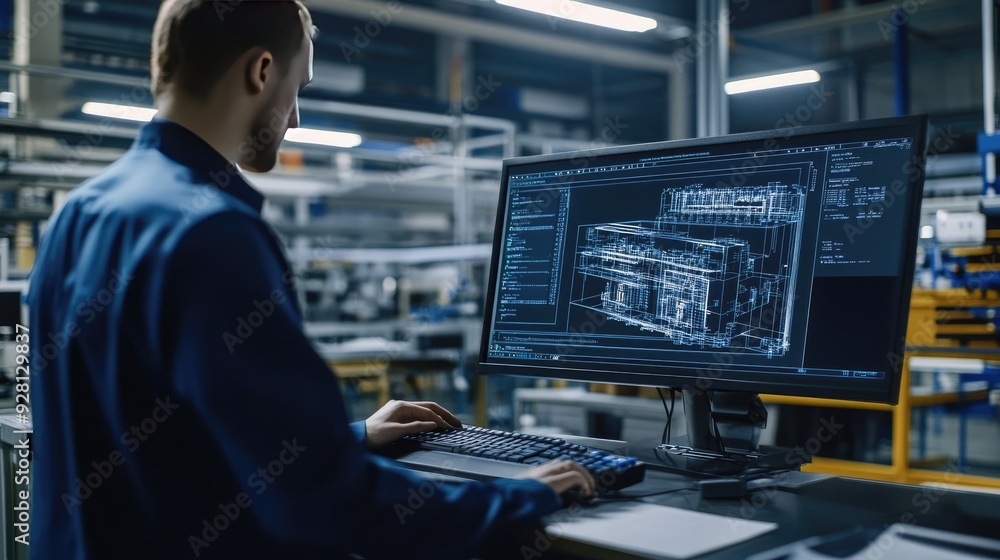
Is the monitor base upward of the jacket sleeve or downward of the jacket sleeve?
downward

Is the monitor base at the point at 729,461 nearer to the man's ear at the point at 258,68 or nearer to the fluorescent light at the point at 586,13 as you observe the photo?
the man's ear at the point at 258,68

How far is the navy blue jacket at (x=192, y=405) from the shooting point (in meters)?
0.74

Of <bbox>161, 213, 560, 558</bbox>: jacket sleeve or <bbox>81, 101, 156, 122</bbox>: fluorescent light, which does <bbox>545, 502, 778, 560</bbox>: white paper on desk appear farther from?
<bbox>81, 101, 156, 122</bbox>: fluorescent light

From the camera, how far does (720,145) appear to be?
118 centimetres

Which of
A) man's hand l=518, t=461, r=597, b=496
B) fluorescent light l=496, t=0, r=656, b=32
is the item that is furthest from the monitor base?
fluorescent light l=496, t=0, r=656, b=32

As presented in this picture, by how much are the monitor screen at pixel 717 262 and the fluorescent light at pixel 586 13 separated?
7.21ft

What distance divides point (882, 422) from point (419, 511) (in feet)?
12.0

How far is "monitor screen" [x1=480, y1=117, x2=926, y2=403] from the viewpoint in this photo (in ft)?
3.39

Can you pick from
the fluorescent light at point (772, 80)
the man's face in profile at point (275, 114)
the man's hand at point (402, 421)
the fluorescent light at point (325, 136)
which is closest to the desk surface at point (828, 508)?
the man's hand at point (402, 421)

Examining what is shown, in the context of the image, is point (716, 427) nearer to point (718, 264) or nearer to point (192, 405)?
point (718, 264)

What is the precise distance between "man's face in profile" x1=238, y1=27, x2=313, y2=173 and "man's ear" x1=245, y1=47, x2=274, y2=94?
1cm

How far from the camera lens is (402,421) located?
4.23 ft

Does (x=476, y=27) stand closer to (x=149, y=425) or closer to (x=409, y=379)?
(x=409, y=379)

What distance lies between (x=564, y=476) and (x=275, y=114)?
0.51 m
